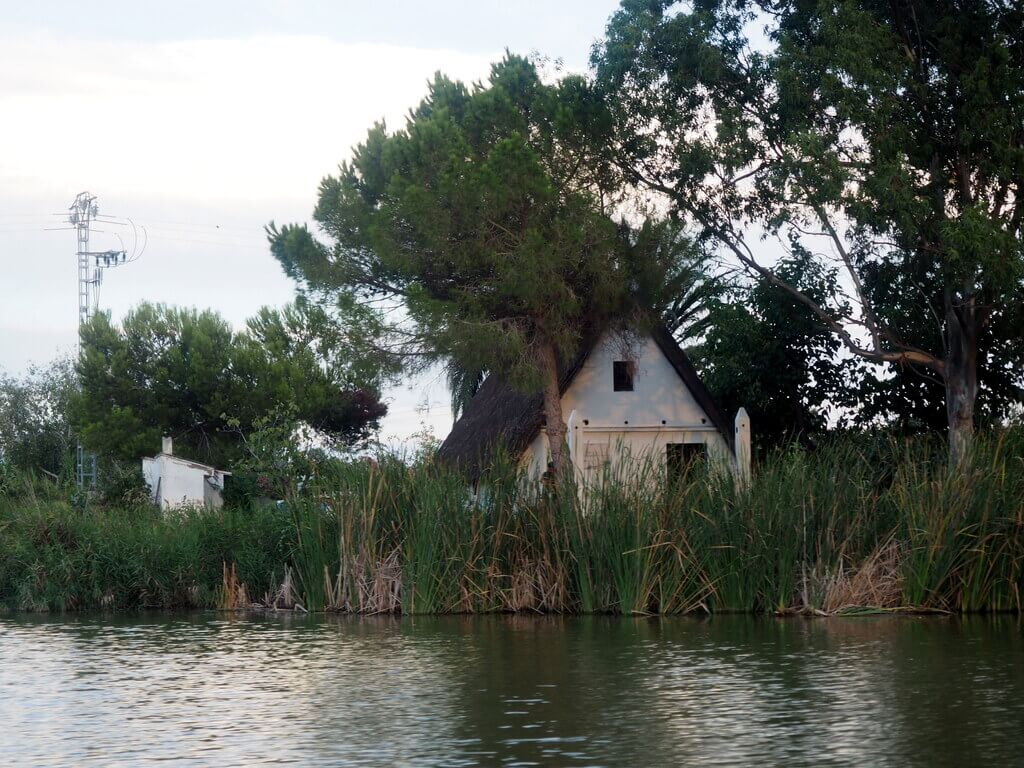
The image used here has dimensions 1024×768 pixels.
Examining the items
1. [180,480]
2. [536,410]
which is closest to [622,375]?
[536,410]

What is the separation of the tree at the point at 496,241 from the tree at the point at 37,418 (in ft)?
95.9

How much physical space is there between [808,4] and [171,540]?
15.4m

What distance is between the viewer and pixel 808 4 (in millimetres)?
26812

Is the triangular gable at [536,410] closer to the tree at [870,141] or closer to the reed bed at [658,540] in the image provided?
the tree at [870,141]

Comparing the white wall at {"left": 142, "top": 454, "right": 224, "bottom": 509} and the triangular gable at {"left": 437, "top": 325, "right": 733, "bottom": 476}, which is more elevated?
the triangular gable at {"left": 437, "top": 325, "right": 733, "bottom": 476}

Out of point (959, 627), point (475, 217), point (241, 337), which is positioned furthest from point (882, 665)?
point (241, 337)

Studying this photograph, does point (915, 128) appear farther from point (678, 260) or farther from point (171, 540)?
point (171, 540)

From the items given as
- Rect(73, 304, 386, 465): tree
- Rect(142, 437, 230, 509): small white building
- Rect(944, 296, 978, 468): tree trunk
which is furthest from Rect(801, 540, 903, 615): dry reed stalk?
Rect(73, 304, 386, 465): tree

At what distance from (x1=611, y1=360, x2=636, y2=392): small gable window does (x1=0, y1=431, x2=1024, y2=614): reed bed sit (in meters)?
14.2

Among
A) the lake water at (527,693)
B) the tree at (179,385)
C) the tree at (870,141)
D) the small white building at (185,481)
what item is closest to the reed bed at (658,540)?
the lake water at (527,693)

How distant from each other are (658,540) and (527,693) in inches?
231

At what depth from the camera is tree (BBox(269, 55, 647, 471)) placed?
2778 centimetres

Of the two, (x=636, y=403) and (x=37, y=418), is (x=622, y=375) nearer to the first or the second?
(x=636, y=403)

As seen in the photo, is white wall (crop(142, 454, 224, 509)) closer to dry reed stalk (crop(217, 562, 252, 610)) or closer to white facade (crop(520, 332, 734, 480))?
white facade (crop(520, 332, 734, 480))
